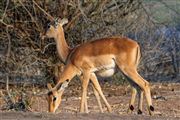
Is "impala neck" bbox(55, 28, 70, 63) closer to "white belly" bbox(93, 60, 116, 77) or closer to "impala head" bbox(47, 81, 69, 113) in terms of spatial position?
"white belly" bbox(93, 60, 116, 77)

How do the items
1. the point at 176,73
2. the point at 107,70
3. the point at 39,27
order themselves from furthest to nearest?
the point at 176,73 < the point at 39,27 < the point at 107,70

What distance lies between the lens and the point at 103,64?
1313 cm

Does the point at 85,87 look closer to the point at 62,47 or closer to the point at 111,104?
the point at 62,47

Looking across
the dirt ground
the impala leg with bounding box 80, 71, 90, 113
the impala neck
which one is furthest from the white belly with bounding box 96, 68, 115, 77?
the impala neck

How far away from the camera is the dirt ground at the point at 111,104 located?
10.6m

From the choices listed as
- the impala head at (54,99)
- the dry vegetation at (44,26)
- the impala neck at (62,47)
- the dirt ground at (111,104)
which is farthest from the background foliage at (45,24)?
the impala head at (54,99)

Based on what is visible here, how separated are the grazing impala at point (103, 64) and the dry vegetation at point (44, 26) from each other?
3708 millimetres

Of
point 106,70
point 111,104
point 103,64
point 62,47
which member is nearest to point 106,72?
point 106,70

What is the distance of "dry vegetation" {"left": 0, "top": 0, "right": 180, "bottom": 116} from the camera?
695 inches

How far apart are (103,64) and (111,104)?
90.2 inches

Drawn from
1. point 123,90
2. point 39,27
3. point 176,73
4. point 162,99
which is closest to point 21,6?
point 39,27

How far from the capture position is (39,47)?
17828mm

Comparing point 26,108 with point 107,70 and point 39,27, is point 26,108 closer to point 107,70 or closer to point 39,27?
point 107,70

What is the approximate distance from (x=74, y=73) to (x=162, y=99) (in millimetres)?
3259
